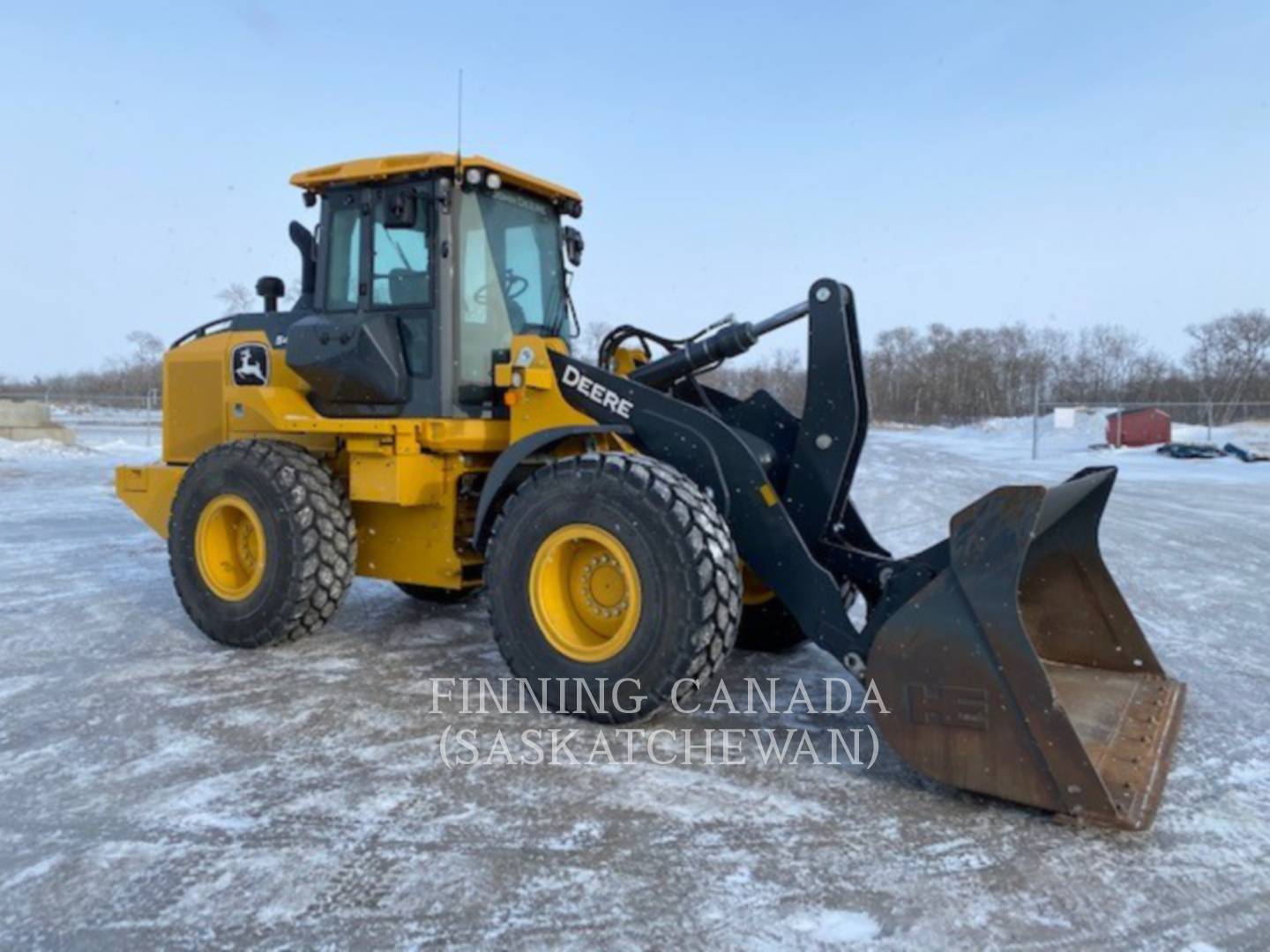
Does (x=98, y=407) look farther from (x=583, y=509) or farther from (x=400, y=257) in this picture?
(x=583, y=509)

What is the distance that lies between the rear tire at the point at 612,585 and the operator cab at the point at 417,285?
1.06m

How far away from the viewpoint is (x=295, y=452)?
16.6ft

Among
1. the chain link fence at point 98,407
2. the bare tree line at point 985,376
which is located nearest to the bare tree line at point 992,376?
the bare tree line at point 985,376

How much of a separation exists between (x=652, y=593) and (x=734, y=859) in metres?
1.12

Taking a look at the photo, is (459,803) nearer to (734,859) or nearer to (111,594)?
(734,859)

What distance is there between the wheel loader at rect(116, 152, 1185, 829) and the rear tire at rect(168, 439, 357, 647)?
14mm

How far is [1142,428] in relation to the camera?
1252 inches

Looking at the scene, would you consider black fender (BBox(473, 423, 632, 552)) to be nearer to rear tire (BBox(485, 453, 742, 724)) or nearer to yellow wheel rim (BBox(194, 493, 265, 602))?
rear tire (BBox(485, 453, 742, 724))

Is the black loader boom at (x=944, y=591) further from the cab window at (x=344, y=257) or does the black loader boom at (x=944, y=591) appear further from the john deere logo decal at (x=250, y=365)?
the john deere logo decal at (x=250, y=365)

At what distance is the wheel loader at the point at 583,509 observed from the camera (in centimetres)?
312

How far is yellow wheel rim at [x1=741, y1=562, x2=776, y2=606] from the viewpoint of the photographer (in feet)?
15.2

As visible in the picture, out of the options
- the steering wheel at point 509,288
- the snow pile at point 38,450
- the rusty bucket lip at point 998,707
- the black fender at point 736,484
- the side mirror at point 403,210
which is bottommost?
the snow pile at point 38,450

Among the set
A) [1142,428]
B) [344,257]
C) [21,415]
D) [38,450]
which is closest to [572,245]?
[344,257]

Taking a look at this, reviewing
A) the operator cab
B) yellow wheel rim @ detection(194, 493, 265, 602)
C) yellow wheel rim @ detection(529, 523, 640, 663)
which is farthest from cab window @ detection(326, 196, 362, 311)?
yellow wheel rim @ detection(529, 523, 640, 663)
